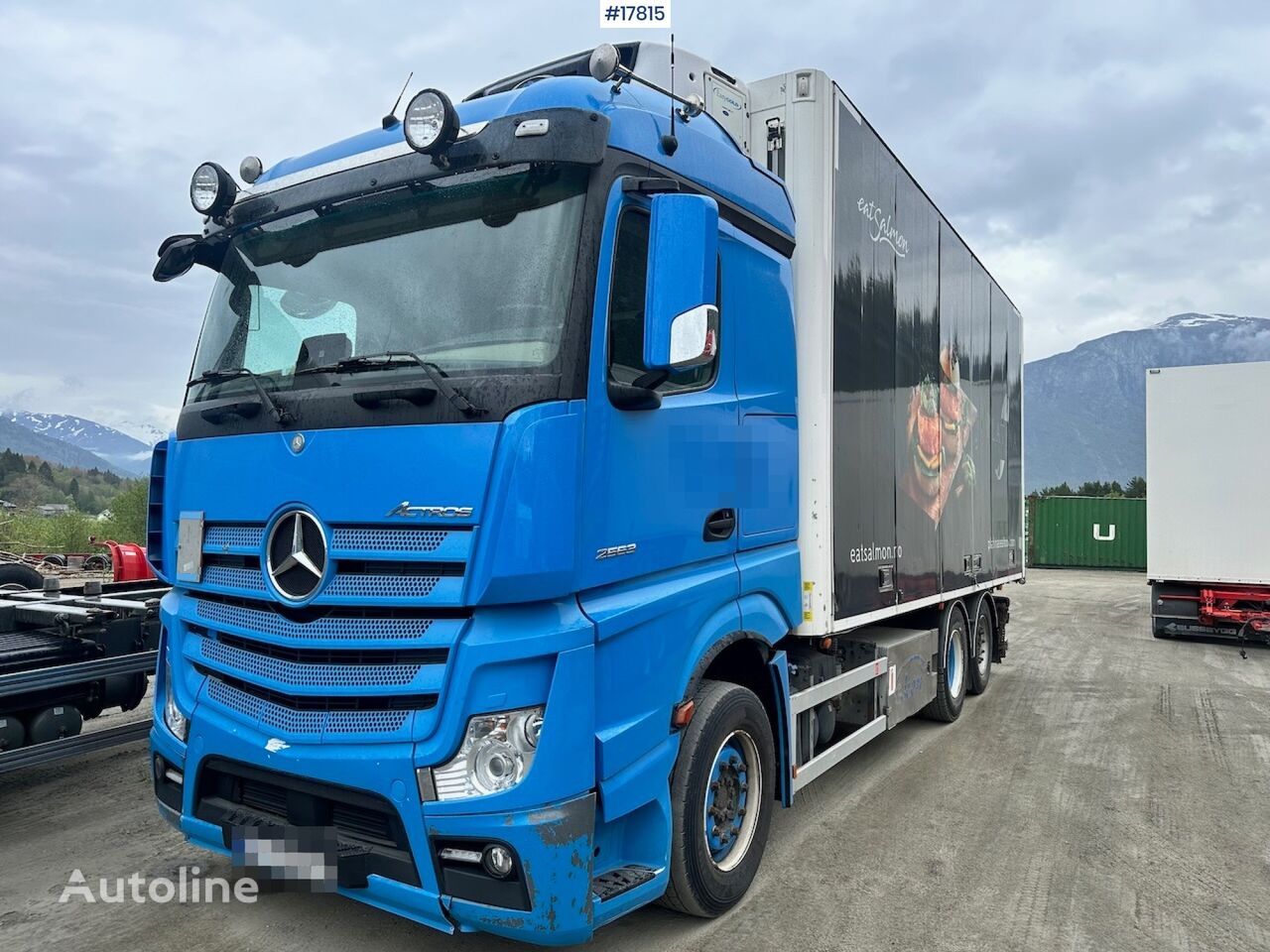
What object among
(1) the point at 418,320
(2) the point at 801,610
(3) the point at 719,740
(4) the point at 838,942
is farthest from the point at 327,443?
(4) the point at 838,942

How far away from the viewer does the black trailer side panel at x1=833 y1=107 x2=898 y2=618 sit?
15.0 ft

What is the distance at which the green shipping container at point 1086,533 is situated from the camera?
26.8 meters

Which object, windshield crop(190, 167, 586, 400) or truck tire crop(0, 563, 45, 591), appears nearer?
windshield crop(190, 167, 586, 400)

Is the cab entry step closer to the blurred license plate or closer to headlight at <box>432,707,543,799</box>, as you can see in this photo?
headlight at <box>432,707,543,799</box>

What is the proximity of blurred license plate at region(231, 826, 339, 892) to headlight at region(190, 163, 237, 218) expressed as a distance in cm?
253

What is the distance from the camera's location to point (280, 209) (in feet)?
11.6

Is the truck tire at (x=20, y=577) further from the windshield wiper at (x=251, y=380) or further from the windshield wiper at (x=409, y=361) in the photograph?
the windshield wiper at (x=409, y=361)

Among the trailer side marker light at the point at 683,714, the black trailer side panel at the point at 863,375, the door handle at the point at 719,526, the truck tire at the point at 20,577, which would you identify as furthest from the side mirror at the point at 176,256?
the truck tire at the point at 20,577

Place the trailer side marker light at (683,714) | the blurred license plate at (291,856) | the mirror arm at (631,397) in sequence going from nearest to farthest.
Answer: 1. the blurred license plate at (291,856)
2. the mirror arm at (631,397)
3. the trailer side marker light at (683,714)

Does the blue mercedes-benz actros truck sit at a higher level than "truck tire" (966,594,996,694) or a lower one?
higher

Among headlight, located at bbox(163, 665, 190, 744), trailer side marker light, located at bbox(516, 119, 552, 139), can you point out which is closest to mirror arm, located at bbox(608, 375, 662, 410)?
trailer side marker light, located at bbox(516, 119, 552, 139)

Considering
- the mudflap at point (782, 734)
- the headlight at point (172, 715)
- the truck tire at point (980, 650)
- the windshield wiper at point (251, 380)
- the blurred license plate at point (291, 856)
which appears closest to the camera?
the blurred license plate at point (291, 856)

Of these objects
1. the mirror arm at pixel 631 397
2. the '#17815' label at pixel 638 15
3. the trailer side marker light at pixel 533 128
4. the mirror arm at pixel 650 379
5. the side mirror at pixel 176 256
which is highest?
the '#17815' label at pixel 638 15

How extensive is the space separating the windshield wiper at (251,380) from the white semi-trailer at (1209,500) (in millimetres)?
12995
